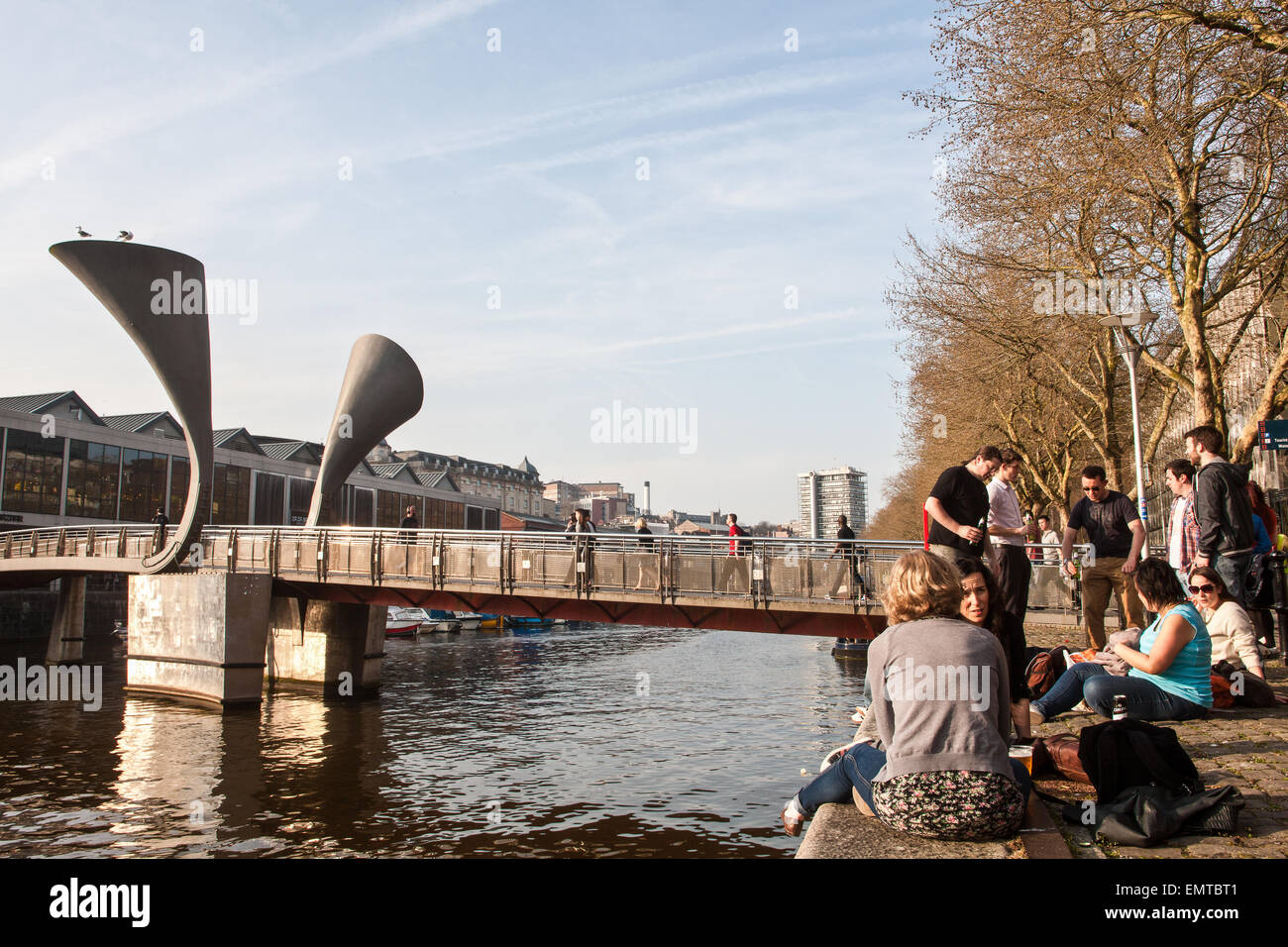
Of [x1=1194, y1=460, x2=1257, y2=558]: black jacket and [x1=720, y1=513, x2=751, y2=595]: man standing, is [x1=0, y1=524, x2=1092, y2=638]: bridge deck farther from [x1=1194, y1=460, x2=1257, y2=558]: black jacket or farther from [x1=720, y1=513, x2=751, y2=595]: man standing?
[x1=1194, y1=460, x2=1257, y2=558]: black jacket

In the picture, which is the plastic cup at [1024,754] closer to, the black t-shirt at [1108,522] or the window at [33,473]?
the black t-shirt at [1108,522]

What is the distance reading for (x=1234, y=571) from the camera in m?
9.66

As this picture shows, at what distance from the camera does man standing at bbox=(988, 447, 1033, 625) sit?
7922mm

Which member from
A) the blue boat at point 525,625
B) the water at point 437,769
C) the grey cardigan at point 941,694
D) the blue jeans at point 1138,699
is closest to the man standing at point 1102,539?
the blue jeans at point 1138,699

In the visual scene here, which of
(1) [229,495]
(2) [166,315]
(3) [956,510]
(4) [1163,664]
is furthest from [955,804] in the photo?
(1) [229,495]

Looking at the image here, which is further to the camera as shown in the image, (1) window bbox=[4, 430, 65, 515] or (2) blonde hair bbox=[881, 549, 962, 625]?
(1) window bbox=[4, 430, 65, 515]

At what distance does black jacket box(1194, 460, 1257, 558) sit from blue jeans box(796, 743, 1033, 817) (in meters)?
5.67

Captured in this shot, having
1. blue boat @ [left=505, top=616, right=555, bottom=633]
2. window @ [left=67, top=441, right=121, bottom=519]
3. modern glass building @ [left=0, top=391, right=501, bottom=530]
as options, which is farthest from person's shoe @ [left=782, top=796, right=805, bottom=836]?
window @ [left=67, top=441, right=121, bottom=519]

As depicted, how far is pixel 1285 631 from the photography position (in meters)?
10.9

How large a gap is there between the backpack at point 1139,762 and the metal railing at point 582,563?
11.0 metres

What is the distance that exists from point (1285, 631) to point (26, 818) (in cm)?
1690

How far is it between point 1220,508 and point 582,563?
42.3 feet

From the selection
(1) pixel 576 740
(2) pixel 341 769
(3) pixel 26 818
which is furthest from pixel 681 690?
(3) pixel 26 818
